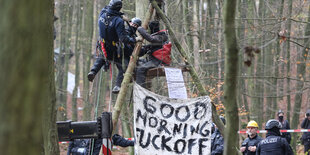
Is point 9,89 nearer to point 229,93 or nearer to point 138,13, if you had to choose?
point 229,93

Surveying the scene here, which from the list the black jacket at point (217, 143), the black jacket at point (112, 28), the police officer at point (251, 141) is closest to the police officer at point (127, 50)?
the black jacket at point (112, 28)

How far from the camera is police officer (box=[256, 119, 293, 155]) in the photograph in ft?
27.5

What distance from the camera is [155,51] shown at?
370 inches

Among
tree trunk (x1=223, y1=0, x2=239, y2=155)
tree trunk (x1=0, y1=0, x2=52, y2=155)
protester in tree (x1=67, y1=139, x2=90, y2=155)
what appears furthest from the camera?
protester in tree (x1=67, y1=139, x2=90, y2=155)

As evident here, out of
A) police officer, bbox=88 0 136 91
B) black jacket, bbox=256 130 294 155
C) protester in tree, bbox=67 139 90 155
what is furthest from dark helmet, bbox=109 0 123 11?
black jacket, bbox=256 130 294 155

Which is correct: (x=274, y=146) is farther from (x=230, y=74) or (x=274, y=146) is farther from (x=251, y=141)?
(x=230, y=74)

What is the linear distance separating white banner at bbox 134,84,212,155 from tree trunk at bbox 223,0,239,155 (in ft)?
13.9

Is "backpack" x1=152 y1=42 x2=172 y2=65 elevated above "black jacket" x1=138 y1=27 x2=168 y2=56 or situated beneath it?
situated beneath

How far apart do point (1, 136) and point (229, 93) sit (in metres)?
2.46

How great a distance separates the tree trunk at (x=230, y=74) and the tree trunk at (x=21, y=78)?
6.86 feet

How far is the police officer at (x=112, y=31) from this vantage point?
870 centimetres

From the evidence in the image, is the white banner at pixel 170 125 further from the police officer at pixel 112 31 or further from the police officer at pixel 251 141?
the police officer at pixel 251 141

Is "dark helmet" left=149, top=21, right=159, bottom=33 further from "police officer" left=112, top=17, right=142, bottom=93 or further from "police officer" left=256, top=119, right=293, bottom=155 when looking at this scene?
"police officer" left=256, top=119, right=293, bottom=155

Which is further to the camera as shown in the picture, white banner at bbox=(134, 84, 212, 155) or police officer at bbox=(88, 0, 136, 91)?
police officer at bbox=(88, 0, 136, 91)
